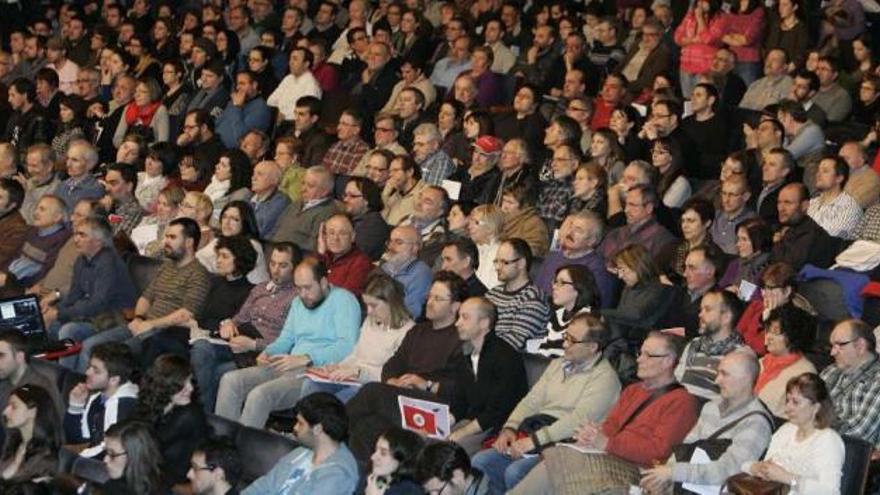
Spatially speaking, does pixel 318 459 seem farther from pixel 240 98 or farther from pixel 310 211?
pixel 240 98

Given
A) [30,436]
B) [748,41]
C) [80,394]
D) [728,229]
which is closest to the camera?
[30,436]

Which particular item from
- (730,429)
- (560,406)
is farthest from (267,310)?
(730,429)

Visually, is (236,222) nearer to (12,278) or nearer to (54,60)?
(12,278)

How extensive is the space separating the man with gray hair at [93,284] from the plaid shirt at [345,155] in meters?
2.54

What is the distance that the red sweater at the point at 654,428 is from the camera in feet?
27.2

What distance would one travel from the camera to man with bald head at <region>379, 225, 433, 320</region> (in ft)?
34.2

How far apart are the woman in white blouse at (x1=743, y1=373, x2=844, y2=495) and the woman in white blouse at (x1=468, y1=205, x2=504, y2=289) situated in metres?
3.15

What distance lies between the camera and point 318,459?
8156mm

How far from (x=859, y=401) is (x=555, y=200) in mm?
3622

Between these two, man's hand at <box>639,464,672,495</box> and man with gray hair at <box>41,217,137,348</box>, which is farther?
man with gray hair at <box>41,217,137,348</box>

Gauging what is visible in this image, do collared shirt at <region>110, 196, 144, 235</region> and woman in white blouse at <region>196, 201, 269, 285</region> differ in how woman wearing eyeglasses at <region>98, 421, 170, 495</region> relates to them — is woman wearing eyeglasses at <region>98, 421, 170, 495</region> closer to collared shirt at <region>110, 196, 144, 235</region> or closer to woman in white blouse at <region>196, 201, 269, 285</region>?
woman in white blouse at <region>196, 201, 269, 285</region>

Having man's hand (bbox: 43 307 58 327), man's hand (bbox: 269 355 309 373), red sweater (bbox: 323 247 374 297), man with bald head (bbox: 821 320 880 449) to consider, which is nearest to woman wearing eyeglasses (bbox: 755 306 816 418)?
man with bald head (bbox: 821 320 880 449)

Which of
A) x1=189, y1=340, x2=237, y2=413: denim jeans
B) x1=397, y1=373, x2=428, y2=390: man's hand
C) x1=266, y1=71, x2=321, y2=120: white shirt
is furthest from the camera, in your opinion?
x1=266, y1=71, x2=321, y2=120: white shirt

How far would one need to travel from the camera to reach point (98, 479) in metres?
8.27
